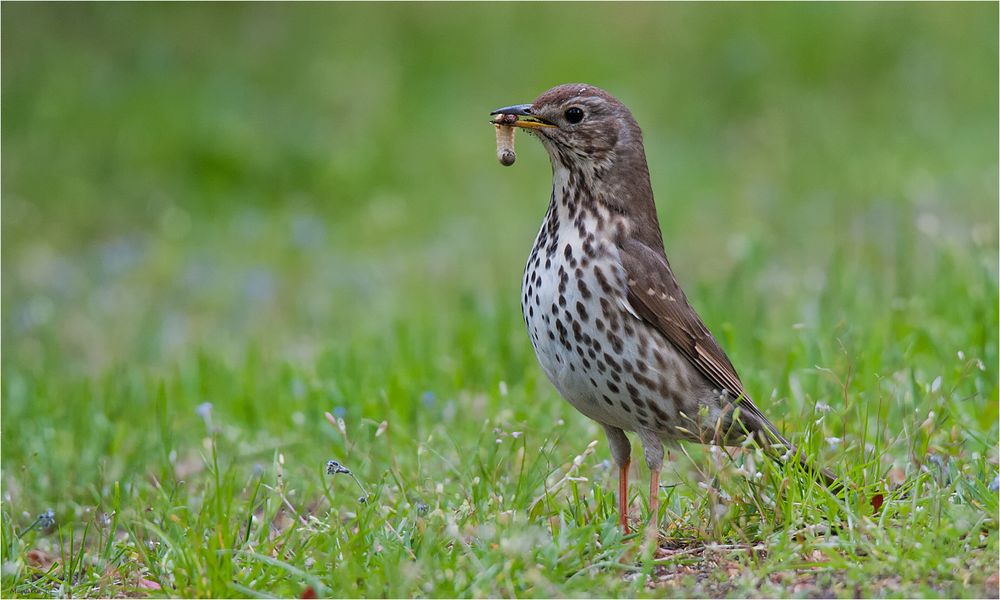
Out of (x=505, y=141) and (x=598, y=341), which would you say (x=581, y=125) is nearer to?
(x=505, y=141)

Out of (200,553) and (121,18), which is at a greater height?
(121,18)

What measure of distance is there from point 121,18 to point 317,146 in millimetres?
3310

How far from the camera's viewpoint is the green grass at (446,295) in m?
3.98

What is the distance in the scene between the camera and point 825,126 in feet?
42.0

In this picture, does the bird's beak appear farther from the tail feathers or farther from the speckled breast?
the tail feathers

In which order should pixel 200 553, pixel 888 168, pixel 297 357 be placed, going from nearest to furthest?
pixel 200 553 < pixel 297 357 < pixel 888 168

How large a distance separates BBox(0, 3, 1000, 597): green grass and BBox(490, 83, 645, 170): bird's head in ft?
3.41

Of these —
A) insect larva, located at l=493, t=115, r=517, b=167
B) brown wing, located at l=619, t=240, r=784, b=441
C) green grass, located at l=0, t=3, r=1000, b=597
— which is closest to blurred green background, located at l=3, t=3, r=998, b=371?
green grass, located at l=0, t=3, r=1000, b=597

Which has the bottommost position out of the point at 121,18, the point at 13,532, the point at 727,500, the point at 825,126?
the point at 13,532

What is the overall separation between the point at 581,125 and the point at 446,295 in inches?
179

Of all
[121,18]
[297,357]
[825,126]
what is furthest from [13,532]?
[121,18]

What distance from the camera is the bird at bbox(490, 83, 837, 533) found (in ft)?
14.2

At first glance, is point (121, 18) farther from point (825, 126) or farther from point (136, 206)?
point (825, 126)

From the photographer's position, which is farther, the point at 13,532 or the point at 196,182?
the point at 196,182
